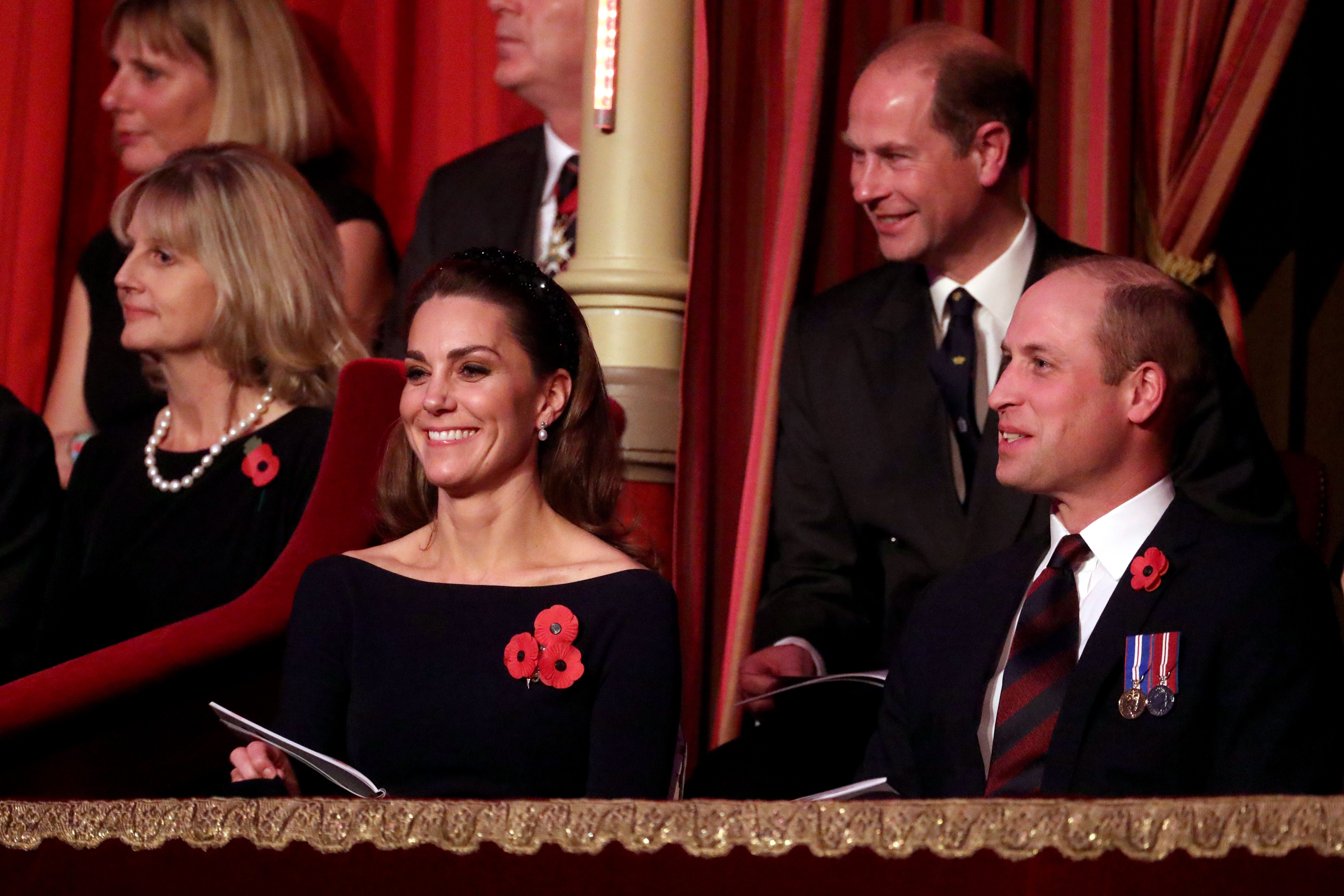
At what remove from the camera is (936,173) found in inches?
105

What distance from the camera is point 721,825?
128cm

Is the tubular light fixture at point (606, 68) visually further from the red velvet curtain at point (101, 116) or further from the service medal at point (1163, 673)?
the service medal at point (1163, 673)

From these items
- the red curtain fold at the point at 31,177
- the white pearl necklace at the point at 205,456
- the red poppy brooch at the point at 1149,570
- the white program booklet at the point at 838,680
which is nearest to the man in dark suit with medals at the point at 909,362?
the white program booklet at the point at 838,680

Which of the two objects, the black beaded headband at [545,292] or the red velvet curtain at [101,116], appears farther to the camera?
the red velvet curtain at [101,116]

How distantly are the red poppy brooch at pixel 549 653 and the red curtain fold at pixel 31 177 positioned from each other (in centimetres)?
217

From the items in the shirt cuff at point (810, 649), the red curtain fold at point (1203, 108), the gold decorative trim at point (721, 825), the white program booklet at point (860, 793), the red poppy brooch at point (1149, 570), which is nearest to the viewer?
the gold decorative trim at point (721, 825)

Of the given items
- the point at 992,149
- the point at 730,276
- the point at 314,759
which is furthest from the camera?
the point at 730,276

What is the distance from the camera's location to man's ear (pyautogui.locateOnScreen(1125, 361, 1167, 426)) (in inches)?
76.8

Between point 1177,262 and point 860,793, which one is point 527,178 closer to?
point 1177,262

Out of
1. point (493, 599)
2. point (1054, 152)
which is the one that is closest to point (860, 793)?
point (493, 599)

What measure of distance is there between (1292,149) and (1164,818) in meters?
2.37

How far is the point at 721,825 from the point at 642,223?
1.72 metres

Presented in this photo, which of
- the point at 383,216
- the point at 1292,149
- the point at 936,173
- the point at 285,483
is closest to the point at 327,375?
the point at 285,483

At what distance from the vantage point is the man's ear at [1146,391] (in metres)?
1.95
